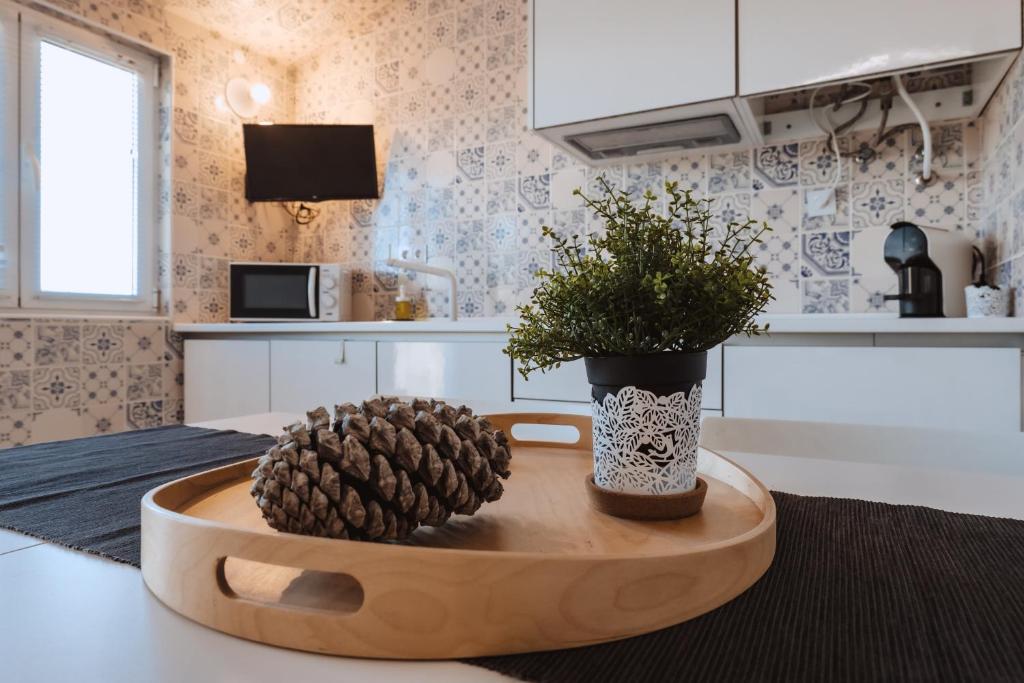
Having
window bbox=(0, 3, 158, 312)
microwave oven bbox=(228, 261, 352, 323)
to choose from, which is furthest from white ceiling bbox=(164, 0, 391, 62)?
microwave oven bbox=(228, 261, 352, 323)

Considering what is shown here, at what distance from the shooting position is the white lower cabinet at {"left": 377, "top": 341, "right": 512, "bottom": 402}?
213cm

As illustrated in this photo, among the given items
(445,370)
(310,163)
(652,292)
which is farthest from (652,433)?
(310,163)

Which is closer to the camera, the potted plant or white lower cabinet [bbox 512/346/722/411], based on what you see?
the potted plant

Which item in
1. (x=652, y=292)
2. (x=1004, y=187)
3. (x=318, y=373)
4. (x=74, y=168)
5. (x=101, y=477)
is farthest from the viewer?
(x=74, y=168)

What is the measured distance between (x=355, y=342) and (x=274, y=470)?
2.15 m

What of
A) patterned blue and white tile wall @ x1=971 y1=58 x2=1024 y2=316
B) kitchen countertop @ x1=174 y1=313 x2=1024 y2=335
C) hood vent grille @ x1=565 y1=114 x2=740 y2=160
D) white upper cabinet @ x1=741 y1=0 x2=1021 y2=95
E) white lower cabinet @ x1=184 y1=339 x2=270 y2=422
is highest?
white upper cabinet @ x1=741 y1=0 x2=1021 y2=95

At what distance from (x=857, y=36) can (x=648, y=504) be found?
181 cm

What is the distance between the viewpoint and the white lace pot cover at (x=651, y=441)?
478mm

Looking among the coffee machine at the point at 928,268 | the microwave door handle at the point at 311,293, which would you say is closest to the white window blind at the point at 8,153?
the microwave door handle at the point at 311,293

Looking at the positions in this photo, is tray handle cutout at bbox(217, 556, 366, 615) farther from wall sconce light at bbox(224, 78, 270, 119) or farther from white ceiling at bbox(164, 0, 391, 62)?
wall sconce light at bbox(224, 78, 270, 119)

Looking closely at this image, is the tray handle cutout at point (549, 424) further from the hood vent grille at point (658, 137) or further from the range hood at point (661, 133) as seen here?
the hood vent grille at point (658, 137)

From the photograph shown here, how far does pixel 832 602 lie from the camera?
1.19 ft

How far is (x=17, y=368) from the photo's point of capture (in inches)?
94.3

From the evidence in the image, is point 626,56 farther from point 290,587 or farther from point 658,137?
point 290,587
